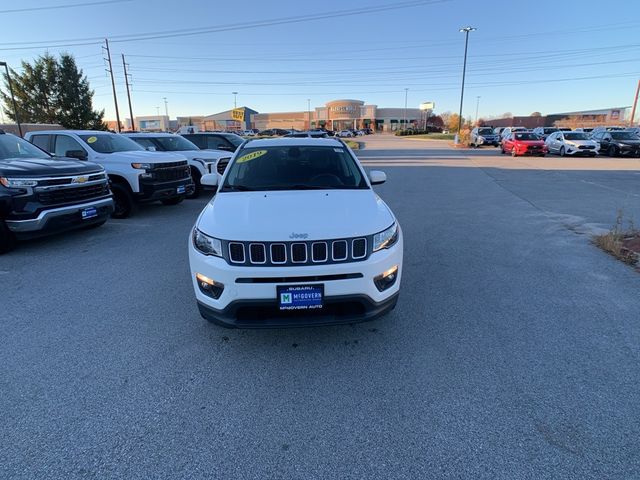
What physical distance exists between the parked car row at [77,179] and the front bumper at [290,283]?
436 cm

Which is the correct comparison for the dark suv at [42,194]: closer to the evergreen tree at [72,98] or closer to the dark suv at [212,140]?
the dark suv at [212,140]

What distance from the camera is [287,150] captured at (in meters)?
→ 4.65

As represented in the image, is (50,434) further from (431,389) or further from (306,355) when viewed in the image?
(431,389)

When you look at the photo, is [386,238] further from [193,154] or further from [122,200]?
[193,154]

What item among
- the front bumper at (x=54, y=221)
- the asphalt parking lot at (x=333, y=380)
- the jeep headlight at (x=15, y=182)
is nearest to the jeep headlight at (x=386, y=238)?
the asphalt parking lot at (x=333, y=380)

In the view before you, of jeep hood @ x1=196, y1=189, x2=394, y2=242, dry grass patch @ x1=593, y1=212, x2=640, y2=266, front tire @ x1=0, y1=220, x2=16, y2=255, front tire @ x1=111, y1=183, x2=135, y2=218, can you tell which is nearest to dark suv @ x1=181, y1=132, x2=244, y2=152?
front tire @ x1=111, y1=183, x2=135, y2=218

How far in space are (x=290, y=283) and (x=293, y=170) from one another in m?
1.89

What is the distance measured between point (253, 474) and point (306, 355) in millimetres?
1172

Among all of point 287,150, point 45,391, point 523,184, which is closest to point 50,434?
point 45,391

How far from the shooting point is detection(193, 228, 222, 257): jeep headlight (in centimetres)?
301

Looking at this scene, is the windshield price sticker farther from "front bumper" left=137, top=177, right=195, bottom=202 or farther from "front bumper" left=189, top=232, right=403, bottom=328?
"front bumper" left=137, top=177, right=195, bottom=202

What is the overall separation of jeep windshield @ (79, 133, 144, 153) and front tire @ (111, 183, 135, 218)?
1019 mm

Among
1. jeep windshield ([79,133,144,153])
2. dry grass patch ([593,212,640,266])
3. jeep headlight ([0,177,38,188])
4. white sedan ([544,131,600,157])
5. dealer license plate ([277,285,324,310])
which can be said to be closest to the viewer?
dealer license plate ([277,285,324,310])

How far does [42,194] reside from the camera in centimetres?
579
